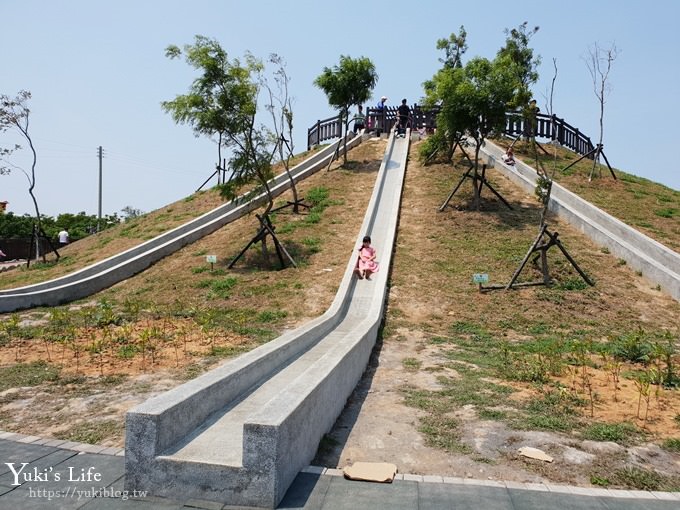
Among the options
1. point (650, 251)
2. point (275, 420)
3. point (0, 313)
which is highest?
point (650, 251)

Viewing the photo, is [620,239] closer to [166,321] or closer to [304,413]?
[166,321]

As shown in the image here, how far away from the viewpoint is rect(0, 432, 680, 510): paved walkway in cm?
386

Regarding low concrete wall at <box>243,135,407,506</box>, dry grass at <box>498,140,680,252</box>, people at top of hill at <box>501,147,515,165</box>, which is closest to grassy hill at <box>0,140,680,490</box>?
dry grass at <box>498,140,680,252</box>

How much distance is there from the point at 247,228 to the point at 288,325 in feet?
Result: 27.1

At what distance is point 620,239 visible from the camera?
50.2 feet

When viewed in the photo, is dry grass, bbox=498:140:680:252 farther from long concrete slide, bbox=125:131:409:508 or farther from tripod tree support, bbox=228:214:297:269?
long concrete slide, bbox=125:131:409:508

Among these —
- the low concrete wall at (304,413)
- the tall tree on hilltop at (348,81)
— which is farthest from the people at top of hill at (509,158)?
the low concrete wall at (304,413)

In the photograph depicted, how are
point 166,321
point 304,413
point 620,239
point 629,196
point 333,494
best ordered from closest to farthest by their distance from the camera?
point 333,494 → point 304,413 → point 166,321 → point 620,239 → point 629,196

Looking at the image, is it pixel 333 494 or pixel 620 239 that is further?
pixel 620 239

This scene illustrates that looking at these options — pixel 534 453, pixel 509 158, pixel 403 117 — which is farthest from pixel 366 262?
pixel 403 117

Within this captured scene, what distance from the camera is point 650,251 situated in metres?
14.2

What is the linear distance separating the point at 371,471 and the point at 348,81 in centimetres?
2147

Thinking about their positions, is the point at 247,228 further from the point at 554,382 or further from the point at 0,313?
the point at 554,382

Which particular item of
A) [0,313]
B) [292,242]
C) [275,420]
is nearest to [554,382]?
[275,420]
